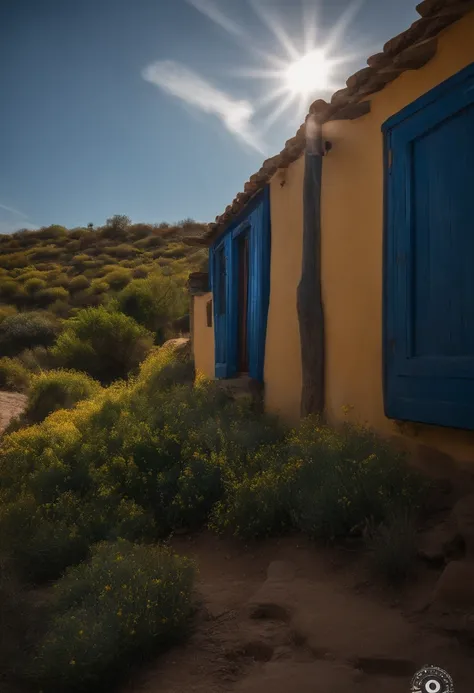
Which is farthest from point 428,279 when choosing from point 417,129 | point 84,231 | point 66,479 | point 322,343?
point 84,231

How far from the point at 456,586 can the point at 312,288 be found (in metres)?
3.45

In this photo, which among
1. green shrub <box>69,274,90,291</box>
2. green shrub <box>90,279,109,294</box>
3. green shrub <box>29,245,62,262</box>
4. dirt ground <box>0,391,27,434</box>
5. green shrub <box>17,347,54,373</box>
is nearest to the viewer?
dirt ground <box>0,391,27,434</box>

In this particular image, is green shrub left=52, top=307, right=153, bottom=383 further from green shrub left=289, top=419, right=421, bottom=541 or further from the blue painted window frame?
green shrub left=289, top=419, right=421, bottom=541

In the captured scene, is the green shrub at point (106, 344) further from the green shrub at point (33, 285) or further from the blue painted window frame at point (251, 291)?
the green shrub at point (33, 285)

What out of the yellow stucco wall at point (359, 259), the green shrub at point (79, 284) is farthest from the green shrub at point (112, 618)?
the green shrub at point (79, 284)

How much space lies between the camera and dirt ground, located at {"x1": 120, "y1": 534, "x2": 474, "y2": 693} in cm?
258

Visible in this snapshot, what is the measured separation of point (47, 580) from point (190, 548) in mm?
1065

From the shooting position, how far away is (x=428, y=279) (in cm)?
412

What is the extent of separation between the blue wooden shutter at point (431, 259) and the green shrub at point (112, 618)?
1.95 meters

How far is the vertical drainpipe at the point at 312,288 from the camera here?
5.79m

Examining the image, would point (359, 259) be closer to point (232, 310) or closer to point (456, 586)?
point (456, 586)

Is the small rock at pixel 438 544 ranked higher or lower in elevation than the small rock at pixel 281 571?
higher

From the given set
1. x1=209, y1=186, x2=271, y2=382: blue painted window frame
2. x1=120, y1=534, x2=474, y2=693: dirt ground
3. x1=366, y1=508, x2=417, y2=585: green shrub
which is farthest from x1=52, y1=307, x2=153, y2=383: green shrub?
x1=366, y1=508, x2=417, y2=585: green shrub

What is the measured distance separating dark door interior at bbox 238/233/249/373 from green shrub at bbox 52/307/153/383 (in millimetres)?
8599
